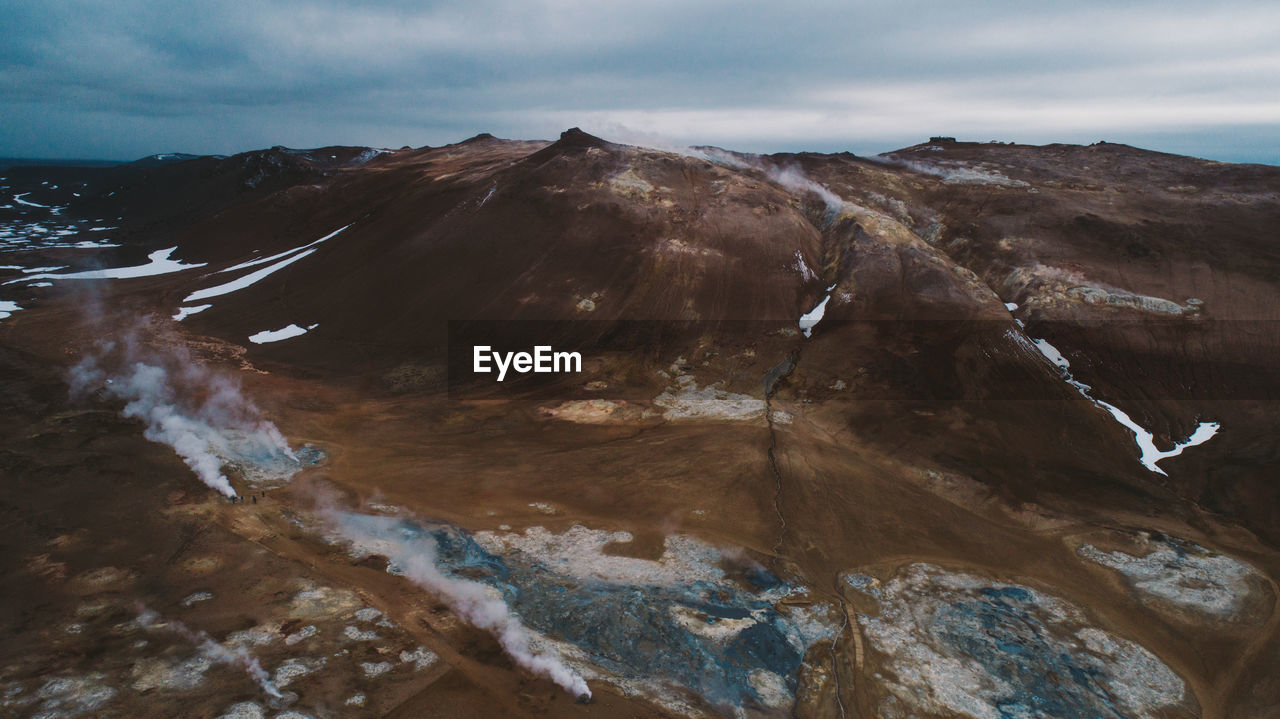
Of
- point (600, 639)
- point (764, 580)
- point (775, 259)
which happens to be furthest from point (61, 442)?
point (775, 259)

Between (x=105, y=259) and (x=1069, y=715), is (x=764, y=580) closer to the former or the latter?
(x=1069, y=715)

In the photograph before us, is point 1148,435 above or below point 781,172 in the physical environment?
below

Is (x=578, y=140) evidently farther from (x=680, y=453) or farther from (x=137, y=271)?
(x=137, y=271)

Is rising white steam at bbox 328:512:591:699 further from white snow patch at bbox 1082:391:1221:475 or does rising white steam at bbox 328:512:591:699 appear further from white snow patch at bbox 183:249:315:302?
white snow patch at bbox 183:249:315:302

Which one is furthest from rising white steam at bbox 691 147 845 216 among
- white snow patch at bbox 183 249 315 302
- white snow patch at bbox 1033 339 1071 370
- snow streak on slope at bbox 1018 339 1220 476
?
white snow patch at bbox 183 249 315 302

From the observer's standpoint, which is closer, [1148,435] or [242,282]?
[1148,435]

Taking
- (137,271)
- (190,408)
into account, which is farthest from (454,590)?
(137,271)

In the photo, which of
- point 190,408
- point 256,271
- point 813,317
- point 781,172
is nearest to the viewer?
point 190,408
